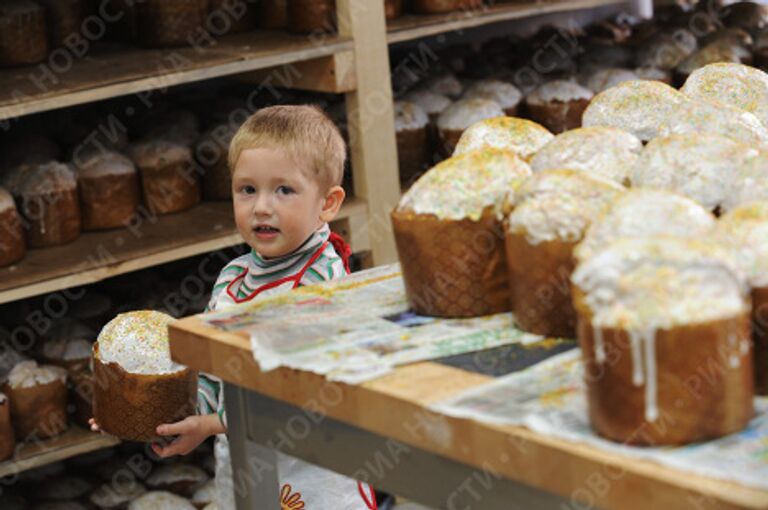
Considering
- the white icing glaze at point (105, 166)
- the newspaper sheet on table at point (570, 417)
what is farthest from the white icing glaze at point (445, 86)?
the newspaper sheet on table at point (570, 417)

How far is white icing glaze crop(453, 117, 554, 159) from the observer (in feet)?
5.88

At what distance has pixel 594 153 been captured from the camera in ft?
5.32

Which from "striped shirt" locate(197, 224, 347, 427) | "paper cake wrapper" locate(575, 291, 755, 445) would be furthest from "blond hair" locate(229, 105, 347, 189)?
"paper cake wrapper" locate(575, 291, 755, 445)

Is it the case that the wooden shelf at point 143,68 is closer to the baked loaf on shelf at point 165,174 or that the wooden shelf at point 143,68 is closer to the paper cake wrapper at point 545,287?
the baked loaf on shelf at point 165,174

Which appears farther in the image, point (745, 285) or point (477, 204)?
point (477, 204)

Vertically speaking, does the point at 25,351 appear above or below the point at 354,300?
below

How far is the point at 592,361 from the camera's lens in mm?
1193

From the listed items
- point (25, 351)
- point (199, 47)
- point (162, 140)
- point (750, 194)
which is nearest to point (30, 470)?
point (25, 351)

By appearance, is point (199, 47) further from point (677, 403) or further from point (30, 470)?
point (677, 403)

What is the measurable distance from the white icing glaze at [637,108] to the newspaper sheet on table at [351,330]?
0.41m

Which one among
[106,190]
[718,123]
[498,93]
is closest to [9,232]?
[106,190]

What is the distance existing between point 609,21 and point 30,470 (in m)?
2.38

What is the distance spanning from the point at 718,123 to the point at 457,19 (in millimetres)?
1801

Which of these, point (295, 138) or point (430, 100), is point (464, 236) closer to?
point (295, 138)
